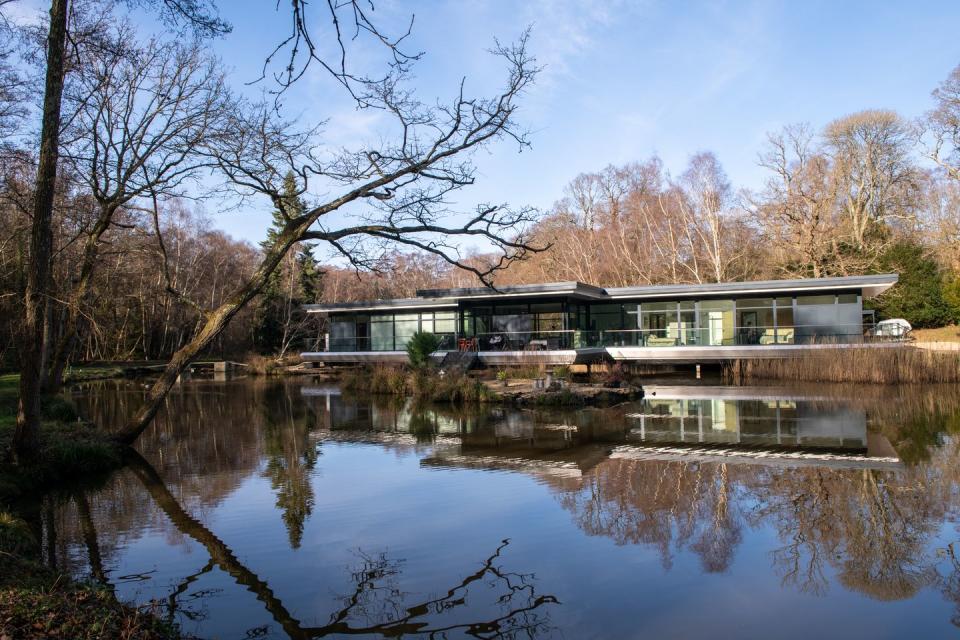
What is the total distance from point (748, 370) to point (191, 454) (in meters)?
19.7

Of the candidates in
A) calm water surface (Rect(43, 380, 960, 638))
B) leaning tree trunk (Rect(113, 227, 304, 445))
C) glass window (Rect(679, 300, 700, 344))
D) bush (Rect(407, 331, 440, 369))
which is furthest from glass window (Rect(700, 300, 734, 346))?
leaning tree trunk (Rect(113, 227, 304, 445))

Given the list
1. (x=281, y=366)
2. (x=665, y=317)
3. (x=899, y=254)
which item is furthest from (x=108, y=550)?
(x=899, y=254)

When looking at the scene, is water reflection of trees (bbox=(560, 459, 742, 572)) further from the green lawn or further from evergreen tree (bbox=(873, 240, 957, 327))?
evergreen tree (bbox=(873, 240, 957, 327))

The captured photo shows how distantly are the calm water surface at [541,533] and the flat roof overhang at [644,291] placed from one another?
497 inches

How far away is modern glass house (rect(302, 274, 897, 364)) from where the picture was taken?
25.4 metres

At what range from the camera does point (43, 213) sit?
782cm

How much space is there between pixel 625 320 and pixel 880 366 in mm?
11077

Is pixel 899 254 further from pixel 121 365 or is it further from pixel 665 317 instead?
pixel 121 365

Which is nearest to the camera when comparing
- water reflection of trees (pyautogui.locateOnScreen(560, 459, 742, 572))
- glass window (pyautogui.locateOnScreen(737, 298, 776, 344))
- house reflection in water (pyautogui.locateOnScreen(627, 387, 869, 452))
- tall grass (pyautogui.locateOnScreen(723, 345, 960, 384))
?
water reflection of trees (pyautogui.locateOnScreen(560, 459, 742, 572))

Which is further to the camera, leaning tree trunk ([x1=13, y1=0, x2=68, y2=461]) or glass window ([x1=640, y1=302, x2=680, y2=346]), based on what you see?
glass window ([x1=640, y1=302, x2=680, y2=346])

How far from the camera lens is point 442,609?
5.14m

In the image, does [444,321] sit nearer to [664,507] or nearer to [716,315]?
[716,315]

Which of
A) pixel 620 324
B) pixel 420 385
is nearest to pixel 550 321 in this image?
pixel 620 324

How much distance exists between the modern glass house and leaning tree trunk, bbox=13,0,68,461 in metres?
18.6
